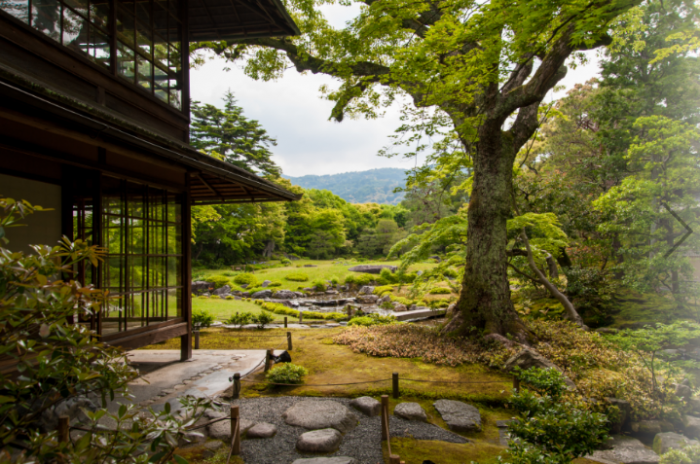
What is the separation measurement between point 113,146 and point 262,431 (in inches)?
129

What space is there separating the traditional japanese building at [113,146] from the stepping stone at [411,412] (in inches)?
128

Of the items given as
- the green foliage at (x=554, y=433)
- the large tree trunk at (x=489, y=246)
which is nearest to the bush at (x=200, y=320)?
the large tree trunk at (x=489, y=246)

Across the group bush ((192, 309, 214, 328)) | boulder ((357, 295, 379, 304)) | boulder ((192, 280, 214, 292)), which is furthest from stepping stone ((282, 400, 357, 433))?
boulder ((192, 280, 214, 292))

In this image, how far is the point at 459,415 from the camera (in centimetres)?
454

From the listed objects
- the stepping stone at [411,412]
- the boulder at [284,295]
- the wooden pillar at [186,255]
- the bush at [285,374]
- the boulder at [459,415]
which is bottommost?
the boulder at [284,295]

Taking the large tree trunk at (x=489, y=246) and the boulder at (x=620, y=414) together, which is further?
the large tree trunk at (x=489, y=246)

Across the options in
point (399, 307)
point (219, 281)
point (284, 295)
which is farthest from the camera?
point (219, 281)

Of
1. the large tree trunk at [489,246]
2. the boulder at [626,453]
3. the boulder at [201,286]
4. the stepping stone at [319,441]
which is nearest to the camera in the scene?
the stepping stone at [319,441]

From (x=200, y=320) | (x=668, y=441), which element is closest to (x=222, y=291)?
(x=200, y=320)

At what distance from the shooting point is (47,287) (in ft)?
4.77

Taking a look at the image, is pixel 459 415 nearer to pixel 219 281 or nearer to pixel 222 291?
pixel 222 291

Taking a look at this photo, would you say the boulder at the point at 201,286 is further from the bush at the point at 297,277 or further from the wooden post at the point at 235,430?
the wooden post at the point at 235,430

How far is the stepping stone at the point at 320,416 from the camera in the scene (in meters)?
4.18

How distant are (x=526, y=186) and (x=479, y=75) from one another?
691cm
